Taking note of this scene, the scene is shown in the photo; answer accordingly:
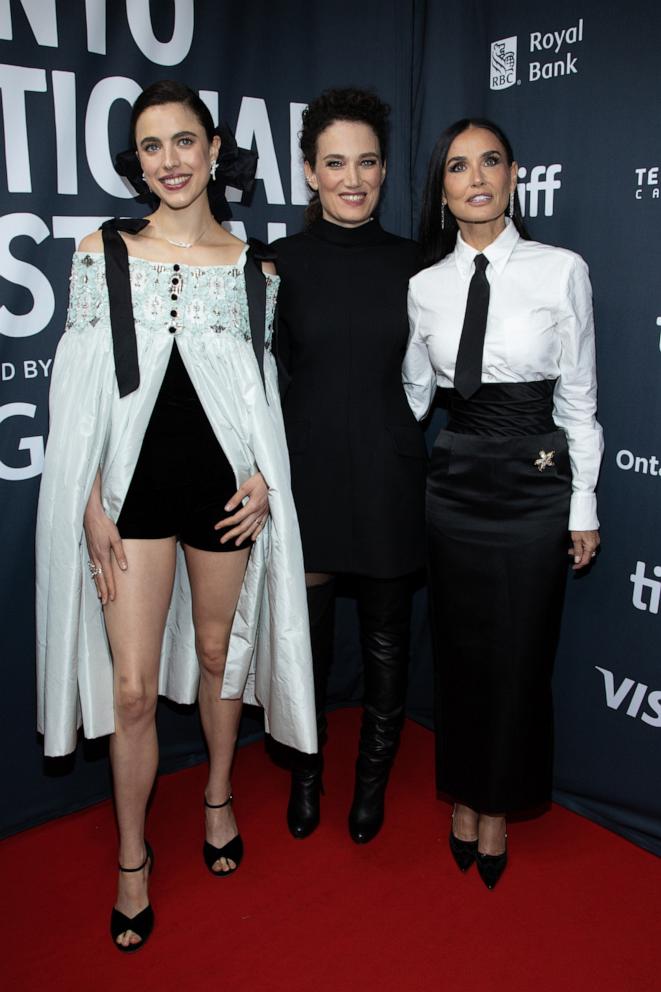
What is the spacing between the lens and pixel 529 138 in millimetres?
2637

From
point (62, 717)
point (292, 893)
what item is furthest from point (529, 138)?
point (292, 893)

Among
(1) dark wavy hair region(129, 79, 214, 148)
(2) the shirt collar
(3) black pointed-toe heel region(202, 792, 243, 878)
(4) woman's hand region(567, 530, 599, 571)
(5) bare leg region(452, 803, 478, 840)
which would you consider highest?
(1) dark wavy hair region(129, 79, 214, 148)

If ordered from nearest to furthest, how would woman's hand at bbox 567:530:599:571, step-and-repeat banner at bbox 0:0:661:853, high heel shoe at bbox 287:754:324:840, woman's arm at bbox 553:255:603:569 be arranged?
woman's arm at bbox 553:255:603:569 → woman's hand at bbox 567:530:599:571 → step-and-repeat banner at bbox 0:0:661:853 → high heel shoe at bbox 287:754:324:840

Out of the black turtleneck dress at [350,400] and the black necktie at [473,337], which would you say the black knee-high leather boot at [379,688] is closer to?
the black turtleneck dress at [350,400]

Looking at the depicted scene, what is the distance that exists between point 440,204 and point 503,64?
27.5 inches

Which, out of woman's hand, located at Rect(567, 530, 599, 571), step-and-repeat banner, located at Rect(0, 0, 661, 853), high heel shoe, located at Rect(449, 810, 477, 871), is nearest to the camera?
woman's hand, located at Rect(567, 530, 599, 571)

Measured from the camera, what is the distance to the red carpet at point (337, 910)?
6.99 feet

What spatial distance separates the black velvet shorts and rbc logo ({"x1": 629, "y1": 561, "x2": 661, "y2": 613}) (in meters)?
1.21

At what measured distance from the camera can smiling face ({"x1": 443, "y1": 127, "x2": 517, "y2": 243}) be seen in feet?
7.13

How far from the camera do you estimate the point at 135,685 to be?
2.17 metres

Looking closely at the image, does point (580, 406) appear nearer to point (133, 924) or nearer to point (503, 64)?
point (503, 64)

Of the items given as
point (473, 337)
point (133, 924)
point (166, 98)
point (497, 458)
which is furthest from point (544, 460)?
point (133, 924)

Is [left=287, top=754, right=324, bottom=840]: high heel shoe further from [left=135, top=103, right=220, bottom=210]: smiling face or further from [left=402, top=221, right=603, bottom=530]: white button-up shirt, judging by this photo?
[left=135, top=103, right=220, bottom=210]: smiling face

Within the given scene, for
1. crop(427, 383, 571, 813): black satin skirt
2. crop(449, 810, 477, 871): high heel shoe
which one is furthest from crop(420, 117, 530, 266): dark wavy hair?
crop(449, 810, 477, 871): high heel shoe
